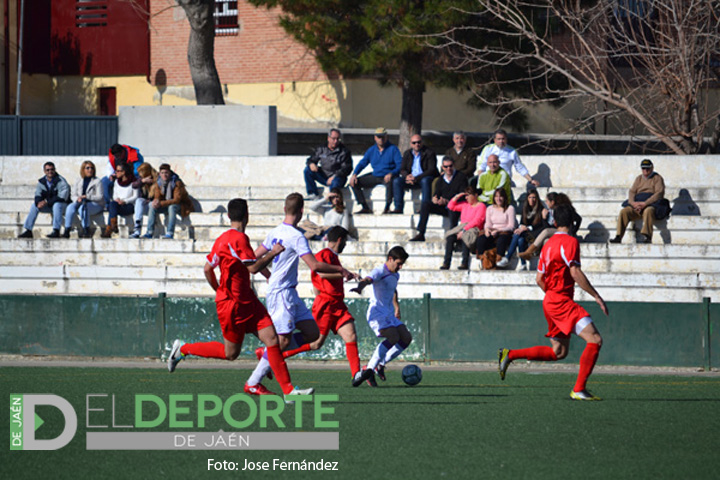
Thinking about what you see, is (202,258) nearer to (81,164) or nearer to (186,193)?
(186,193)

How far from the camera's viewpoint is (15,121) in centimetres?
2311

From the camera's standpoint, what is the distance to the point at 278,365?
960 centimetres

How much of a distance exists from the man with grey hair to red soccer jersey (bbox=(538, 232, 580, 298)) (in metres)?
9.24

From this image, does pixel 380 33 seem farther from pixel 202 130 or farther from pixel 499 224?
pixel 499 224

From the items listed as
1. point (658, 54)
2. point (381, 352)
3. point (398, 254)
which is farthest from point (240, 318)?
point (658, 54)

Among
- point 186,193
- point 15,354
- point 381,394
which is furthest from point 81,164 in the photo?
point 381,394

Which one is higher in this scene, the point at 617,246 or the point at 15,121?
the point at 15,121

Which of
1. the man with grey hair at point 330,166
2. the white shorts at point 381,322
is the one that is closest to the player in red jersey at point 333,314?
the white shorts at point 381,322

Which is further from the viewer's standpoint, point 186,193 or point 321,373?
point 186,193

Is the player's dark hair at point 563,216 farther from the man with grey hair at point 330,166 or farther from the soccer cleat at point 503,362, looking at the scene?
the man with grey hair at point 330,166

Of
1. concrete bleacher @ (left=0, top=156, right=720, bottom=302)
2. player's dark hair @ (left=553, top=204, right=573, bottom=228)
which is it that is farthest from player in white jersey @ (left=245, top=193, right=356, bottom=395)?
concrete bleacher @ (left=0, top=156, right=720, bottom=302)

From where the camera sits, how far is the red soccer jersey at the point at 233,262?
955 cm

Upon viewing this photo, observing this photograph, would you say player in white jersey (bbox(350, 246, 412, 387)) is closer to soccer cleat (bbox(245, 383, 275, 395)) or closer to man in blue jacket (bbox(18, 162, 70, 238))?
soccer cleat (bbox(245, 383, 275, 395))

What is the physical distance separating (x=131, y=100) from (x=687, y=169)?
19.4 metres
